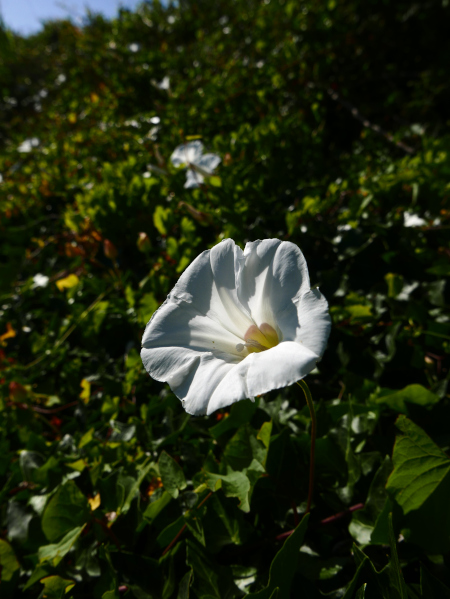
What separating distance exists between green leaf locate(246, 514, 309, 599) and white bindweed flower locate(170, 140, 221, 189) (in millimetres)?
1276

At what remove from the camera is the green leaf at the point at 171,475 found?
35.3 inches

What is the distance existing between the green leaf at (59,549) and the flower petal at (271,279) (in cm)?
62

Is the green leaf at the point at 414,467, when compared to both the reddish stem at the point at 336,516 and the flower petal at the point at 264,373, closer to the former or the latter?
the reddish stem at the point at 336,516

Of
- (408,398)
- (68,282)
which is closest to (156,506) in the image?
(408,398)

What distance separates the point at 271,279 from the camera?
0.71m

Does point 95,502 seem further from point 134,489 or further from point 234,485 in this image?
point 234,485

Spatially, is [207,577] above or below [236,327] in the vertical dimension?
below

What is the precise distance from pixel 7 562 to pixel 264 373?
0.84 meters

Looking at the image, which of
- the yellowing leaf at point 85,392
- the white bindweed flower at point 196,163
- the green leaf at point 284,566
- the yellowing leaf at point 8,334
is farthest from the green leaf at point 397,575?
the yellowing leaf at point 8,334

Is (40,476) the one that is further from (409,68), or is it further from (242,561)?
(409,68)

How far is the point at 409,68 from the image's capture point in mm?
2936

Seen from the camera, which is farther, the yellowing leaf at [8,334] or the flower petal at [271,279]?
the yellowing leaf at [8,334]

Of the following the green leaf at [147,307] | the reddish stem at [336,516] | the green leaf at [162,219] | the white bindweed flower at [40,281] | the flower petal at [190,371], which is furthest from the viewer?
the white bindweed flower at [40,281]

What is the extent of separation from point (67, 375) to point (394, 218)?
130cm
